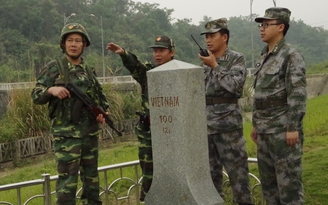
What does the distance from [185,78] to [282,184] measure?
1.09 meters

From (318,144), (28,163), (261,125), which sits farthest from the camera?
(28,163)

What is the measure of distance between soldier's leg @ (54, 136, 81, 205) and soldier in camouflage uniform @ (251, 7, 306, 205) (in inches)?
57.0

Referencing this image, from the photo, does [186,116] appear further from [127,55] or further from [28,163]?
[28,163]

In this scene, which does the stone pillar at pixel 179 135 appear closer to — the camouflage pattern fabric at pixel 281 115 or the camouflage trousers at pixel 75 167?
the camouflage pattern fabric at pixel 281 115

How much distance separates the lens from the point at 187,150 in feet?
12.3

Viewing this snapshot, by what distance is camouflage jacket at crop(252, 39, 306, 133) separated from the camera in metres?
3.80

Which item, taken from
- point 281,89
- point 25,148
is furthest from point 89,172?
point 25,148

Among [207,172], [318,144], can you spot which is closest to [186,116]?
[207,172]

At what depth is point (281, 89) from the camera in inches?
154

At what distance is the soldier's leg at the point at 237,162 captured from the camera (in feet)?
14.1

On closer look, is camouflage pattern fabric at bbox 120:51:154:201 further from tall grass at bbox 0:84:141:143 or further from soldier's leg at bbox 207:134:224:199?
tall grass at bbox 0:84:141:143

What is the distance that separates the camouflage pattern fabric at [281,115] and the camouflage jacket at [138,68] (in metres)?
1.10

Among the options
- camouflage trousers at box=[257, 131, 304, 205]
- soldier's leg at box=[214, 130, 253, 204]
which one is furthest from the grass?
camouflage trousers at box=[257, 131, 304, 205]

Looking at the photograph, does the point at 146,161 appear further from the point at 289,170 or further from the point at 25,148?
the point at 25,148
